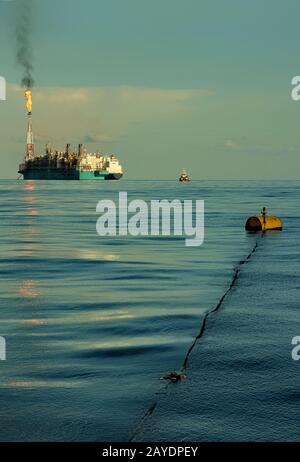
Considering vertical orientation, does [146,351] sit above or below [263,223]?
below

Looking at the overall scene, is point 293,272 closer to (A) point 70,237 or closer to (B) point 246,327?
(B) point 246,327

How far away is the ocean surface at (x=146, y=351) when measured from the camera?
8.27m

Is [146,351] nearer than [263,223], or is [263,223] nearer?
[146,351]

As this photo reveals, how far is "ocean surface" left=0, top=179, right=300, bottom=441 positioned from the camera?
827cm

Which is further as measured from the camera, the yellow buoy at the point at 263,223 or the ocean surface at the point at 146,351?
the yellow buoy at the point at 263,223

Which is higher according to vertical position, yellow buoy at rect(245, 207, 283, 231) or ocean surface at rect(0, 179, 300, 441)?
yellow buoy at rect(245, 207, 283, 231)

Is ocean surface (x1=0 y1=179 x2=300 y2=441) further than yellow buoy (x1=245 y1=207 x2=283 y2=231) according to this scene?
No

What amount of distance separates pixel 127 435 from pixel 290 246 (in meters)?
27.0

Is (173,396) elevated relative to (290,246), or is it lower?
lower

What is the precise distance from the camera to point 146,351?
1202 cm

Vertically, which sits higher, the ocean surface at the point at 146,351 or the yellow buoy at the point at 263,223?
the yellow buoy at the point at 263,223

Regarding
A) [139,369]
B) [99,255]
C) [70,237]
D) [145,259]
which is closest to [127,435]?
[139,369]

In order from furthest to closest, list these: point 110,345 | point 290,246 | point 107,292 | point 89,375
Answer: point 290,246
point 107,292
point 110,345
point 89,375

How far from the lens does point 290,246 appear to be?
33.7 m
